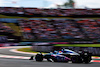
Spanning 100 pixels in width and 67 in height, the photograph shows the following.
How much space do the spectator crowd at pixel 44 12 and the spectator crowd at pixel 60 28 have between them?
74.6 inches

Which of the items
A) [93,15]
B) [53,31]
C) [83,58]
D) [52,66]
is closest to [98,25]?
[93,15]

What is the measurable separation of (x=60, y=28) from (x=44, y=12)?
5.17 metres

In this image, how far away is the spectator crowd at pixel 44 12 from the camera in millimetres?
34188

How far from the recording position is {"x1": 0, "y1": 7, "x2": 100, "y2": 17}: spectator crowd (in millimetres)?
34188

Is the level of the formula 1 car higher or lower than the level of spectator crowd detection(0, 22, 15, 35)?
lower

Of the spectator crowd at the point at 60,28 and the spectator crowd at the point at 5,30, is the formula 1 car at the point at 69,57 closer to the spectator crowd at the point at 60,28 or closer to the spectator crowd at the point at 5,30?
the spectator crowd at the point at 60,28

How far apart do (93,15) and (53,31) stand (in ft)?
29.9

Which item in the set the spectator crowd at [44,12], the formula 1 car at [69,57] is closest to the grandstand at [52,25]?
the spectator crowd at [44,12]

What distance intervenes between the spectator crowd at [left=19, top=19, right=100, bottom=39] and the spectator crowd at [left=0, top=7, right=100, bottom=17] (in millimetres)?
1896

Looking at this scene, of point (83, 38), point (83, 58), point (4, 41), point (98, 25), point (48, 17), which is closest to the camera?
point (83, 58)

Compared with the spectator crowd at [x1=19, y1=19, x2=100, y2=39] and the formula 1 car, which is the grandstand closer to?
the spectator crowd at [x1=19, y1=19, x2=100, y2=39]

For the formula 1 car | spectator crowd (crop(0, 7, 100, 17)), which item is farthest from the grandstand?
the formula 1 car

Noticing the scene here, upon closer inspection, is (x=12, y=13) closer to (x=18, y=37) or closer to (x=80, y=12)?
(x=18, y=37)

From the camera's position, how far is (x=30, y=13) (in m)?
34.5
